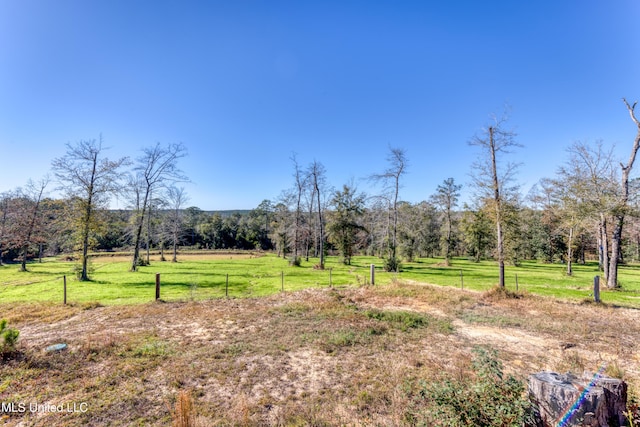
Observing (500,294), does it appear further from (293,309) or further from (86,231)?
(86,231)

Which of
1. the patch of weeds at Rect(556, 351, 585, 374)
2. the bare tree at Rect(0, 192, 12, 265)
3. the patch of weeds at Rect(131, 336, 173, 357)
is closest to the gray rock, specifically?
the patch of weeds at Rect(556, 351, 585, 374)

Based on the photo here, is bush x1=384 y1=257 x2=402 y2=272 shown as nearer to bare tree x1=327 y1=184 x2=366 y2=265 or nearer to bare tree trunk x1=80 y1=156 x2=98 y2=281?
bare tree x1=327 y1=184 x2=366 y2=265

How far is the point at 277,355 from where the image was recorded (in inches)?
239

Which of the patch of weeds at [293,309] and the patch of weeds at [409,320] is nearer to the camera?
the patch of weeds at [409,320]

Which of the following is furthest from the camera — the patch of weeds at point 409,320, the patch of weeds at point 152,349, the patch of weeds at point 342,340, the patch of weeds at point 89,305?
the patch of weeds at point 89,305

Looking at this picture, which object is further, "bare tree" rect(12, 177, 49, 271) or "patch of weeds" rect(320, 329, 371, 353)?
"bare tree" rect(12, 177, 49, 271)

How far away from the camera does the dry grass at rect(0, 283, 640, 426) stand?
4.01 m

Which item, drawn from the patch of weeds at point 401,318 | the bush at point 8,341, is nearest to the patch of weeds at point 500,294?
the patch of weeds at point 401,318

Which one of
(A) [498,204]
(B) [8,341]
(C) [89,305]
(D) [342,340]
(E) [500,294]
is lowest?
(C) [89,305]

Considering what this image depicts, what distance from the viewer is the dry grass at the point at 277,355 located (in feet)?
13.2

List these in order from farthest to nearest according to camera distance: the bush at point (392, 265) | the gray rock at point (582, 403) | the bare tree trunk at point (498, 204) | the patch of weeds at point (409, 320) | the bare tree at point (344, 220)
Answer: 1. the bare tree at point (344, 220)
2. the bush at point (392, 265)
3. the bare tree trunk at point (498, 204)
4. the patch of weeds at point (409, 320)
5. the gray rock at point (582, 403)

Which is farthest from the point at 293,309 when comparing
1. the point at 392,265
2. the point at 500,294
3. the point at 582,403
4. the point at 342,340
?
the point at 392,265

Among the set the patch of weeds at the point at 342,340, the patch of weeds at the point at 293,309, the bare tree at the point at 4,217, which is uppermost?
the bare tree at the point at 4,217

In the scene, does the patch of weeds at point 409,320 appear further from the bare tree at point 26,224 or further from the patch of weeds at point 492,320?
the bare tree at point 26,224
